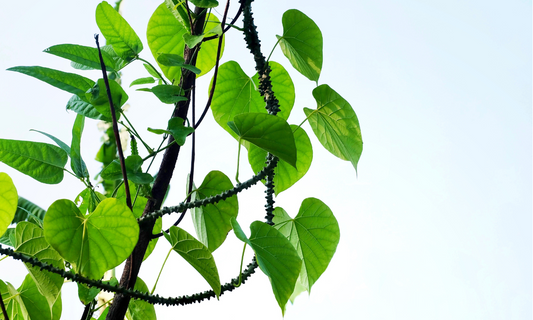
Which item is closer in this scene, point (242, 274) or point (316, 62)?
point (242, 274)

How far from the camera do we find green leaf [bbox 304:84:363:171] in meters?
0.45

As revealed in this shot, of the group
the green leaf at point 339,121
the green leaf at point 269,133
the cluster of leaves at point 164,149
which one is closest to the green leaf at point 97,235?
the cluster of leaves at point 164,149

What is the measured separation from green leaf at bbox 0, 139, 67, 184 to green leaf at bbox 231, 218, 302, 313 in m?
0.20

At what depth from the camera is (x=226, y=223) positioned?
440 millimetres

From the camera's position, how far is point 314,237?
0.47m

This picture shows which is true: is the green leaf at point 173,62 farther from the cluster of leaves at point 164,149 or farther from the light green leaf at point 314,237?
the light green leaf at point 314,237

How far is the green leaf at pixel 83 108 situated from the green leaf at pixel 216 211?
0.40 feet

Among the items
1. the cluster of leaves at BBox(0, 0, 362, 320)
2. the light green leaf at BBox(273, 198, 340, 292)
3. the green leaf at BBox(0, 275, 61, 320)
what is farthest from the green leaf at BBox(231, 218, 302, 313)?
the green leaf at BBox(0, 275, 61, 320)

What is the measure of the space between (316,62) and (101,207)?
257 mm

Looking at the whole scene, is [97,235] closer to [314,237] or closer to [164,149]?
[164,149]

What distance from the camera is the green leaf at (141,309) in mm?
465

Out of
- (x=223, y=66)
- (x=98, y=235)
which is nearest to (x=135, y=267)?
(x=98, y=235)

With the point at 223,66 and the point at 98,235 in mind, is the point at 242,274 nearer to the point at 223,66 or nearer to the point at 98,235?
the point at 98,235

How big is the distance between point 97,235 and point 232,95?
240 mm
